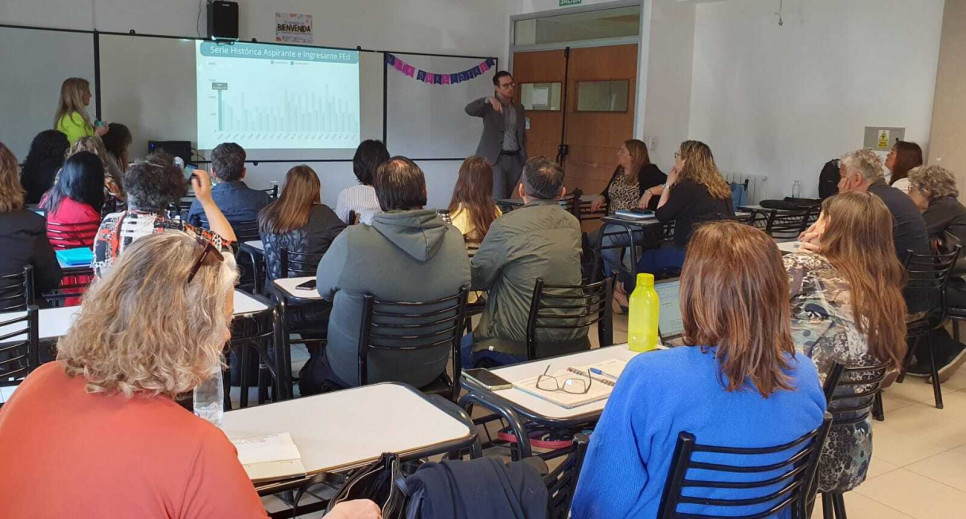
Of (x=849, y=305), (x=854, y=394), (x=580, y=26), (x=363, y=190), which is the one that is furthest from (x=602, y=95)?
(x=854, y=394)

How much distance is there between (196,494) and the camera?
1257mm

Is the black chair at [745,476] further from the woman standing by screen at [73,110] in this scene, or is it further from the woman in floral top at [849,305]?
the woman standing by screen at [73,110]

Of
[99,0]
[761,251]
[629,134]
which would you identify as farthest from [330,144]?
[761,251]

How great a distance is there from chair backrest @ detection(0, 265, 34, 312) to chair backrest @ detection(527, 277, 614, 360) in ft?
6.54

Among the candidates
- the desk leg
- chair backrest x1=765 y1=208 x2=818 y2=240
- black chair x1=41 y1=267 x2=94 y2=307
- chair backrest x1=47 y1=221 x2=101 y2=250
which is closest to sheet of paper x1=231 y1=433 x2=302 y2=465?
the desk leg

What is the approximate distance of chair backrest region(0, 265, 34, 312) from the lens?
3264 millimetres

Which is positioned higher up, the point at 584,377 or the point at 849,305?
the point at 849,305

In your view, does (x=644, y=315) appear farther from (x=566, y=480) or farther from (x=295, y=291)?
(x=295, y=291)

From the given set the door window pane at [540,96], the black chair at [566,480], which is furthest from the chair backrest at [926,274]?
the door window pane at [540,96]

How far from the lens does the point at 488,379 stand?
2365 mm

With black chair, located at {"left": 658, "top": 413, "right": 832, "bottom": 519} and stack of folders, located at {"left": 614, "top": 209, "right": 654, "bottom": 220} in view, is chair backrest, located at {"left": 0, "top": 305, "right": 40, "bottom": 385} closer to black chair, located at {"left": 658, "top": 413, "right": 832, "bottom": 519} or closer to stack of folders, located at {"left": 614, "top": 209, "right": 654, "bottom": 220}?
black chair, located at {"left": 658, "top": 413, "right": 832, "bottom": 519}

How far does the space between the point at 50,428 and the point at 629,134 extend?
24.8 ft

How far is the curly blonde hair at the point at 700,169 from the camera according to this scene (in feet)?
18.5

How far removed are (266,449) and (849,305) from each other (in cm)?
180
